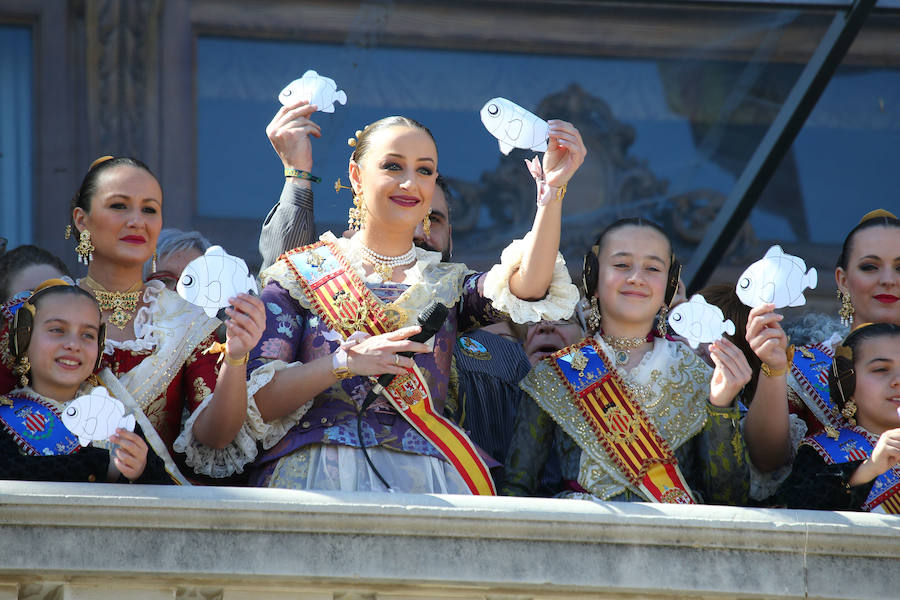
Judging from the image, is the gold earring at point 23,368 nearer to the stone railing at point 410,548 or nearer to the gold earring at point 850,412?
the stone railing at point 410,548

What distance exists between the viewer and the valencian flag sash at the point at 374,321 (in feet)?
14.1

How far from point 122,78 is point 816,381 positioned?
385cm

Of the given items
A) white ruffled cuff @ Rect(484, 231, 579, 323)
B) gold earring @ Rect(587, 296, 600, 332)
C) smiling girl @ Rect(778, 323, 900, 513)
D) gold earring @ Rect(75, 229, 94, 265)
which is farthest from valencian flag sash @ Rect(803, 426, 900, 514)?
gold earring @ Rect(75, 229, 94, 265)

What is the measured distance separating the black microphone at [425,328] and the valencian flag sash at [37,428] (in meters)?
0.81

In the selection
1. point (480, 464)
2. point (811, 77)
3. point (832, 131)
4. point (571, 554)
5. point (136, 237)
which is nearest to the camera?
point (571, 554)

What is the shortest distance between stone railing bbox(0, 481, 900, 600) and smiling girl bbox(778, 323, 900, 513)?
298 millimetres

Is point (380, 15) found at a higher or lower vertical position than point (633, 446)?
higher

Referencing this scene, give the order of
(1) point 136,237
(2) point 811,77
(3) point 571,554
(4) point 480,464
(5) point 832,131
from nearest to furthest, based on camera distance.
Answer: (3) point 571,554 < (4) point 480,464 < (1) point 136,237 < (2) point 811,77 < (5) point 832,131

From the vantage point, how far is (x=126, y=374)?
4484 mm

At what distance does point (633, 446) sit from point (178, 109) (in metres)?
3.68

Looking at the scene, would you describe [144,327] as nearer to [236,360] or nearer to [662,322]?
[236,360]

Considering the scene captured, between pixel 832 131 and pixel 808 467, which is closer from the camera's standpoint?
pixel 808 467

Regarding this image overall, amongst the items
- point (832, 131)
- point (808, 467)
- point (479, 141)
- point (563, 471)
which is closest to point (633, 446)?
point (563, 471)

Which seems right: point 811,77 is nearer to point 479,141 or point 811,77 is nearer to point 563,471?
point 479,141
